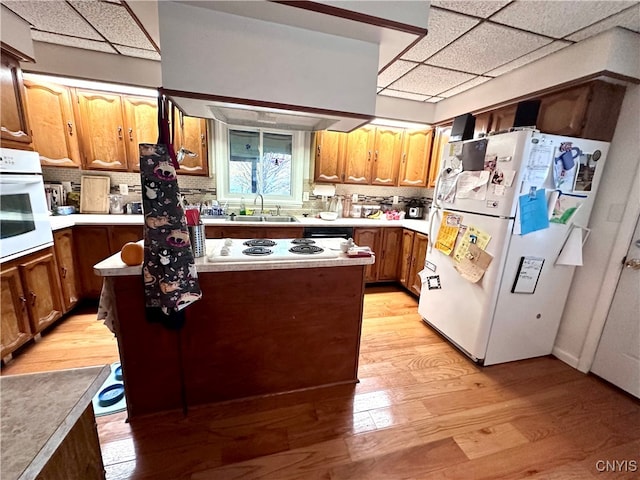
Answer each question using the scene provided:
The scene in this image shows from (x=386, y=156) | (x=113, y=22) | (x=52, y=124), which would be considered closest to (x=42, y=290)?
(x=52, y=124)

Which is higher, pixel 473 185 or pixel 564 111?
pixel 564 111

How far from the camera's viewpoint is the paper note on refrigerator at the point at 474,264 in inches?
80.9

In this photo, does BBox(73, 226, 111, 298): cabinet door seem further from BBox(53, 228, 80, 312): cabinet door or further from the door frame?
the door frame

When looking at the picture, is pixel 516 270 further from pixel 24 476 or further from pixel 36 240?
pixel 36 240

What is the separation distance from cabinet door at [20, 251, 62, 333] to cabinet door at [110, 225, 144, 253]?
46 cm

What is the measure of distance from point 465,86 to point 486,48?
0.86 m

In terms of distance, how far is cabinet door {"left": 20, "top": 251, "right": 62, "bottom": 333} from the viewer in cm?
208

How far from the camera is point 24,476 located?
0.47 meters

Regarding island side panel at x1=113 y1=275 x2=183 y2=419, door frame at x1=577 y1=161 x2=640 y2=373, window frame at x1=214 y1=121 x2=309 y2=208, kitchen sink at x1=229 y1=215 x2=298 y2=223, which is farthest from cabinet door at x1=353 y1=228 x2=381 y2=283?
island side panel at x1=113 y1=275 x2=183 y2=419

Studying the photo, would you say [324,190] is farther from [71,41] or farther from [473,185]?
[71,41]

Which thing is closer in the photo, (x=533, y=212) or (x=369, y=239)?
(x=533, y=212)

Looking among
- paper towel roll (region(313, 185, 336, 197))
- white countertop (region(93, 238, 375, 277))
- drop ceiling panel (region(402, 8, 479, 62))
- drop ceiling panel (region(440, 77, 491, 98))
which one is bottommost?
white countertop (region(93, 238, 375, 277))

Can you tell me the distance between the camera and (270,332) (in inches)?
67.6

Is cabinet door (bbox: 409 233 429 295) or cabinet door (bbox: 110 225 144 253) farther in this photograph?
cabinet door (bbox: 409 233 429 295)
